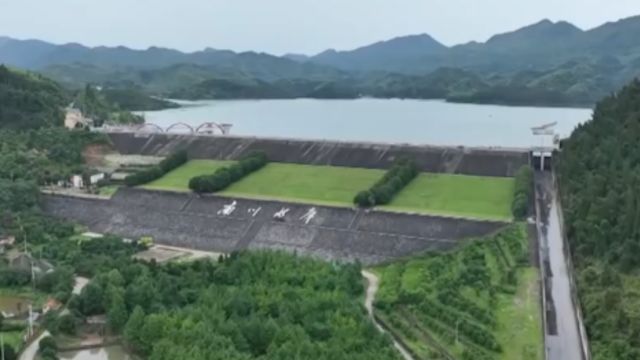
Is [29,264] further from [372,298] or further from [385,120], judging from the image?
[385,120]

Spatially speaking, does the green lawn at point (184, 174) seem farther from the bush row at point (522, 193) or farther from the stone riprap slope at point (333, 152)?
the bush row at point (522, 193)

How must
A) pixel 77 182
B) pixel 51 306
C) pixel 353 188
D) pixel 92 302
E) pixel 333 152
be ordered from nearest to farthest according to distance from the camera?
pixel 92 302
pixel 51 306
pixel 353 188
pixel 77 182
pixel 333 152

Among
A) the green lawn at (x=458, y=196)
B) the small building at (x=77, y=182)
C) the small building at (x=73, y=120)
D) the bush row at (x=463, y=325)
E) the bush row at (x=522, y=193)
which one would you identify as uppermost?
the small building at (x=73, y=120)

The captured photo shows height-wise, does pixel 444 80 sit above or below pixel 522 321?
above

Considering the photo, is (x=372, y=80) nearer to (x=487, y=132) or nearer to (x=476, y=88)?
(x=476, y=88)

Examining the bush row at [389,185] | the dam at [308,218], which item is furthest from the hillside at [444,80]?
the bush row at [389,185]

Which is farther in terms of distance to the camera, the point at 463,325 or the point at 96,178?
the point at 96,178

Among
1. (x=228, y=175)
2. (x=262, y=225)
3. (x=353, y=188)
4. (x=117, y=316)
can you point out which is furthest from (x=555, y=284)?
(x=228, y=175)
